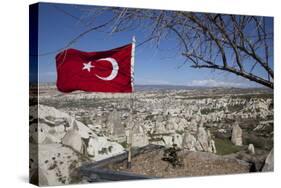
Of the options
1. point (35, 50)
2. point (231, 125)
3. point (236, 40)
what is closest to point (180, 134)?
point (231, 125)

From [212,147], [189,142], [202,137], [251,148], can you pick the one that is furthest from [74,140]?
[251,148]

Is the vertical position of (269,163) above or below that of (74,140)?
below

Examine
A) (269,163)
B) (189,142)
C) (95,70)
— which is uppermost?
(95,70)

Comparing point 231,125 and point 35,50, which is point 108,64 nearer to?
point 35,50

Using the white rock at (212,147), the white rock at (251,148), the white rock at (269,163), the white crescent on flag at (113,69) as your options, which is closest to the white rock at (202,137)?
the white rock at (212,147)

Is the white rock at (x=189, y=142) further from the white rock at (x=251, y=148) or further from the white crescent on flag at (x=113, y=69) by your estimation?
the white crescent on flag at (x=113, y=69)

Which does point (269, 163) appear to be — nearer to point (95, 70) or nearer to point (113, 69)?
point (113, 69)

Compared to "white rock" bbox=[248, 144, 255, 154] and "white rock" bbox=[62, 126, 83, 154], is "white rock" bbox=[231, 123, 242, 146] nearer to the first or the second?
"white rock" bbox=[248, 144, 255, 154]
